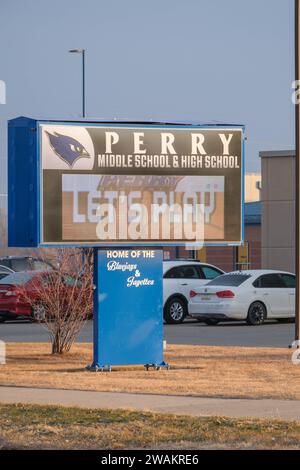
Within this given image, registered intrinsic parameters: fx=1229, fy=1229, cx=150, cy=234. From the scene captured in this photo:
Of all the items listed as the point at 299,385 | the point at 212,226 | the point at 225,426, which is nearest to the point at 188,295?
the point at 212,226

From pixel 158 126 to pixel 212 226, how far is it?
5.81 ft

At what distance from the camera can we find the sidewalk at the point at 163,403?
13.9m

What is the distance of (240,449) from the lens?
11422 millimetres

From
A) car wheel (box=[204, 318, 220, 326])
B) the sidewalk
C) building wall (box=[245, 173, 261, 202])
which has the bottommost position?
car wheel (box=[204, 318, 220, 326])

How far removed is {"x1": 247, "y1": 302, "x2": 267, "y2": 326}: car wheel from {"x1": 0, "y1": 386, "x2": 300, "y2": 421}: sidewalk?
14898mm

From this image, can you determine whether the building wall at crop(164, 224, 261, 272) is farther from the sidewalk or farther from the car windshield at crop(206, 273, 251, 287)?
the sidewalk

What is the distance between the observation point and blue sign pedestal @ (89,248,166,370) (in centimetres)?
1895

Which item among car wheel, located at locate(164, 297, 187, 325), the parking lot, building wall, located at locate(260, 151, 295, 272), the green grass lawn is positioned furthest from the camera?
building wall, located at locate(260, 151, 295, 272)

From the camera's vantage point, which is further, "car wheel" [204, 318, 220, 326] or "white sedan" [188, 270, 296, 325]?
"car wheel" [204, 318, 220, 326]

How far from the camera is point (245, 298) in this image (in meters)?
30.7

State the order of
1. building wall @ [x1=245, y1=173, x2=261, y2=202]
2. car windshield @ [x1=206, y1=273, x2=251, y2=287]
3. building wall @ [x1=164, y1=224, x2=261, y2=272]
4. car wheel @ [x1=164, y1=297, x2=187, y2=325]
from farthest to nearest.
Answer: building wall @ [x1=245, y1=173, x2=261, y2=202] → building wall @ [x1=164, y1=224, x2=261, y2=272] → car wheel @ [x1=164, y1=297, x2=187, y2=325] → car windshield @ [x1=206, y1=273, x2=251, y2=287]

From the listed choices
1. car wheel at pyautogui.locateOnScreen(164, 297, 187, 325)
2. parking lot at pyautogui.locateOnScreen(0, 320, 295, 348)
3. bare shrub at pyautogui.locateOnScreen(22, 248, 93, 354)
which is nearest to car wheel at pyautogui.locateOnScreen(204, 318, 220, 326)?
parking lot at pyautogui.locateOnScreen(0, 320, 295, 348)

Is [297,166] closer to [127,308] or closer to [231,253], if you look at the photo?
[127,308]
